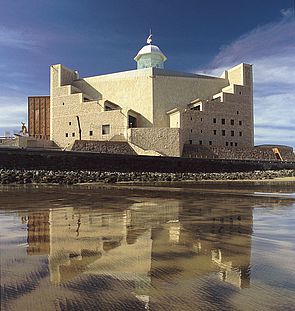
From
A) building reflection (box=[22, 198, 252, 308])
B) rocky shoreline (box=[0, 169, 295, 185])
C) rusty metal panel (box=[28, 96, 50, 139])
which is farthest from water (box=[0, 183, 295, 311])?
rusty metal panel (box=[28, 96, 50, 139])

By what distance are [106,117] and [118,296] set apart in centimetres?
4982

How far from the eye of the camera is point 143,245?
605 cm

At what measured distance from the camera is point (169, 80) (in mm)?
57000

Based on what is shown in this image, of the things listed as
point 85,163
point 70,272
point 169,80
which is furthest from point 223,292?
point 169,80

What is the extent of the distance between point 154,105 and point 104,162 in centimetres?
2565

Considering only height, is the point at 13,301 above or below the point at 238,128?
below

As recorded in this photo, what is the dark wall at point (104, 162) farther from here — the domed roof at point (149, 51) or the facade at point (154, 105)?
the domed roof at point (149, 51)

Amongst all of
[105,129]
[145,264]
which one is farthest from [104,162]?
[145,264]

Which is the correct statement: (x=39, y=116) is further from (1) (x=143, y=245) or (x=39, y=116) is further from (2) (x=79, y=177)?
(1) (x=143, y=245)

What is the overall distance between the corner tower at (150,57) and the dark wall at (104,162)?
3104cm

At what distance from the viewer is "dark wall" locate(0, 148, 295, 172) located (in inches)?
1105

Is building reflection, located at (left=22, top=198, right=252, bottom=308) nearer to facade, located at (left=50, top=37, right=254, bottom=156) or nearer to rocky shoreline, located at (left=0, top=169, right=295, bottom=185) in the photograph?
rocky shoreline, located at (left=0, top=169, right=295, bottom=185)

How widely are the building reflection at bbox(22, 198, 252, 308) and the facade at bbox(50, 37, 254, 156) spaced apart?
4191 centimetres

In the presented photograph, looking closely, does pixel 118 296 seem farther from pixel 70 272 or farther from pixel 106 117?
pixel 106 117
